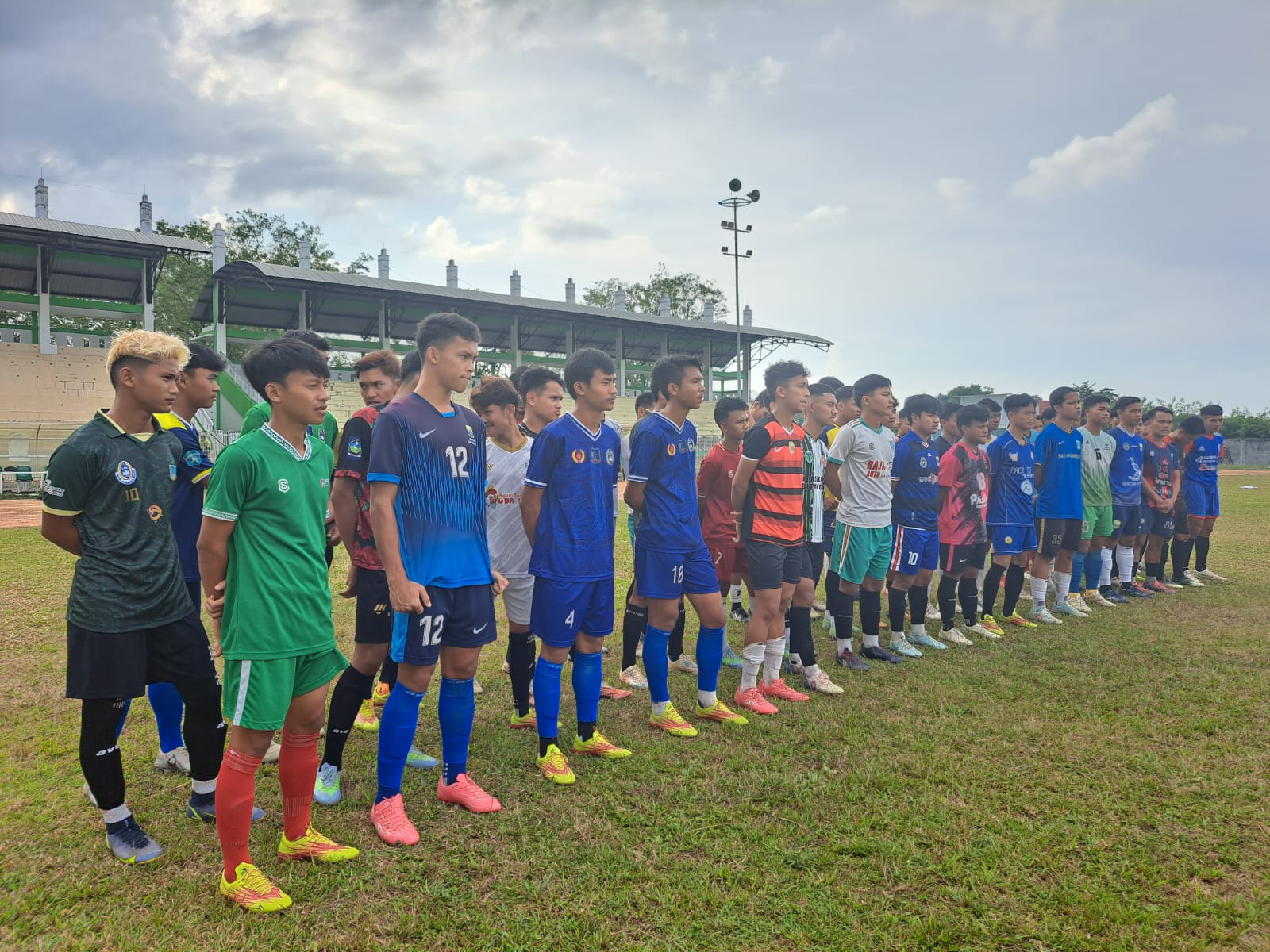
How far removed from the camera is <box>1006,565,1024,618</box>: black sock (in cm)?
747

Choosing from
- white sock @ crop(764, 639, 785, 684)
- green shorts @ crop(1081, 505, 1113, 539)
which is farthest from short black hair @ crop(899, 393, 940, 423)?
green shorts @ crop(1081, 505, 1113, 539)

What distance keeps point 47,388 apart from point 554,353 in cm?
2423

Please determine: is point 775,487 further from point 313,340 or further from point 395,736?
point 313,340

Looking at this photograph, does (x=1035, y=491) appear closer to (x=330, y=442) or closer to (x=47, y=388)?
(x=330, y=442)

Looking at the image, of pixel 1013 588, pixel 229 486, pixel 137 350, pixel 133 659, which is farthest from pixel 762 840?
pixel 1013 588

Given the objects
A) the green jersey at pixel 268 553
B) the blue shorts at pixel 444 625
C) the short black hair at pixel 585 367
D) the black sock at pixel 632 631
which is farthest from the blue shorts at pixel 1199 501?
the green jersey at pixel 268 553

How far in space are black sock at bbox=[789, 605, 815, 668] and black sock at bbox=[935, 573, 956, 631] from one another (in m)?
2.10

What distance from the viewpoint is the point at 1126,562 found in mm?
8695

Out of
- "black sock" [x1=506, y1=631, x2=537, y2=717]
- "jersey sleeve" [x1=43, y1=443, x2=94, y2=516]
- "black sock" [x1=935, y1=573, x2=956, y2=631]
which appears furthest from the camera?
"black sock" [x1=935, y1=573, x2=956, y2=631]

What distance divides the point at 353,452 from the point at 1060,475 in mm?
7149

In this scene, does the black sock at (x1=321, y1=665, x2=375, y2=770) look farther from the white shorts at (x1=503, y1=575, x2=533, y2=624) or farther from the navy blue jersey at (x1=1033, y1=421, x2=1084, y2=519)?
the navy blue jersey at (x1=1033, y1=421, x2=1084, y2=519)

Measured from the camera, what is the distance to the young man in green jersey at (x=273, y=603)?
8.67ft

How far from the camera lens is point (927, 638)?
652cm

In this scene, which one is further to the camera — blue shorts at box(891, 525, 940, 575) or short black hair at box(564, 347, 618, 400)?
blue shorts at box(891, 525, 940, 575)
